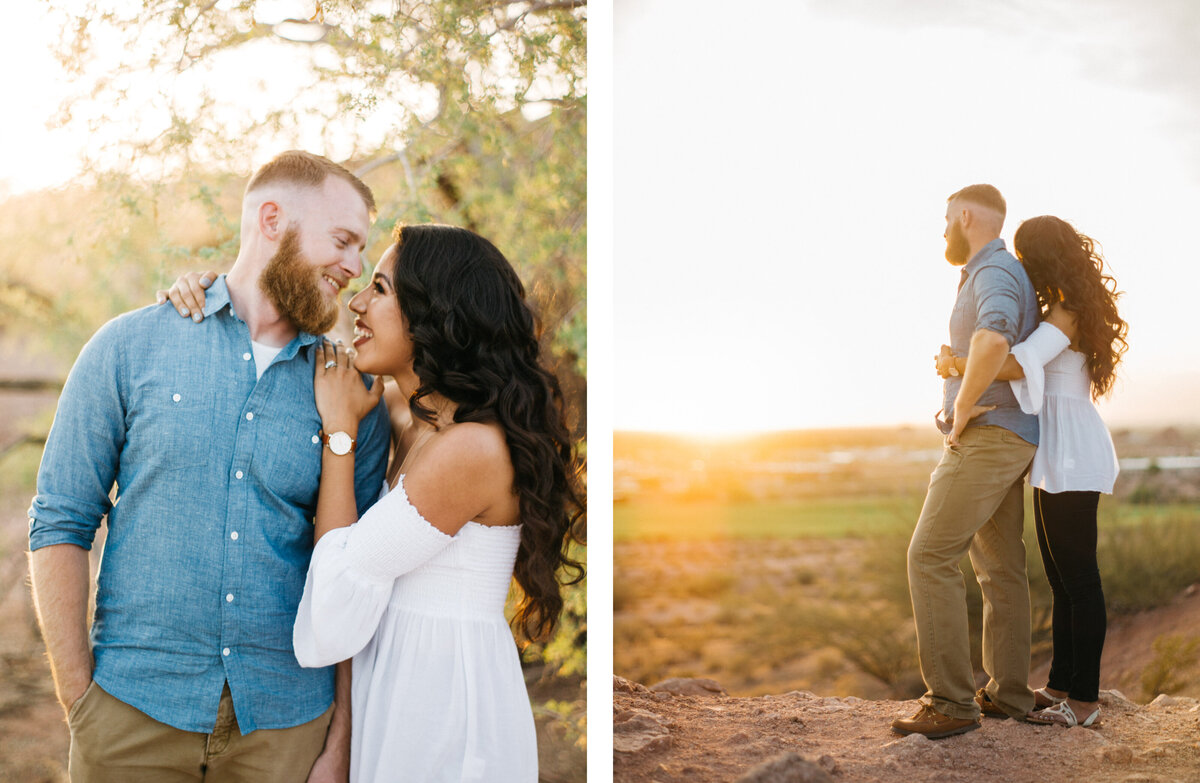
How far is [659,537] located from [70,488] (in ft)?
6.36

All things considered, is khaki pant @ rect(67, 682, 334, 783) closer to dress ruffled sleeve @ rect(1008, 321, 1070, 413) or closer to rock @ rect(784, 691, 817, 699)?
rock @ rect(784, 691, 817, 699)

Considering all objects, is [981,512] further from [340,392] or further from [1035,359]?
[340,392]

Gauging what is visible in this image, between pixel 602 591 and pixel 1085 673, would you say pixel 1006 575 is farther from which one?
pixel 602 591

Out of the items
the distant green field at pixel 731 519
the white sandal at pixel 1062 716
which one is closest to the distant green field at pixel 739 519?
the distant green field at pixel 731 519

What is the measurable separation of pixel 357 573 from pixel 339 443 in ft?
1.12

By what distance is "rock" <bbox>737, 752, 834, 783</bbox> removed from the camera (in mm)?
2582

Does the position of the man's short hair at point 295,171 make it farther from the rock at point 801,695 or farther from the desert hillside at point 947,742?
the rock at point 801,695

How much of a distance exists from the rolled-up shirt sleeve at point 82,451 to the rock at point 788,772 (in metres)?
2.01

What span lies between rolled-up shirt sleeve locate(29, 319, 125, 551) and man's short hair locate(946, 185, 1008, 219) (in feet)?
8.29

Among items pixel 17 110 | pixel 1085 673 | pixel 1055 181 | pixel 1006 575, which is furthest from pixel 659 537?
pixel 17 110

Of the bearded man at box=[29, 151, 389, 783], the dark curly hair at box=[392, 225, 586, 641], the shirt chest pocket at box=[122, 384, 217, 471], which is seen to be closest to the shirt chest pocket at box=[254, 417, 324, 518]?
the bearded man at box=[29, 151, 389, 783]

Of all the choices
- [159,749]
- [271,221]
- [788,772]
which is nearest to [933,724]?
[788,772]

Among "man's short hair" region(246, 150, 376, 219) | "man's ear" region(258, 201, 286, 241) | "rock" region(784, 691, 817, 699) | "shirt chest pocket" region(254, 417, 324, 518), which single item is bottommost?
"rock" region(784, 691, 817, 699)

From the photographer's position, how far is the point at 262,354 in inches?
83.0
